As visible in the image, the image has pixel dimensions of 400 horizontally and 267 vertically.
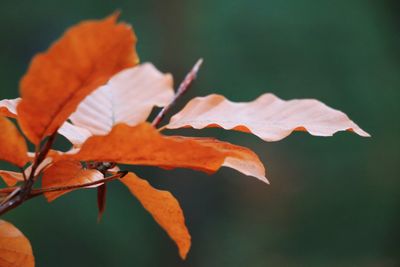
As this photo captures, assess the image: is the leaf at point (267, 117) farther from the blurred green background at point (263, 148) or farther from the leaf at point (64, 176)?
A: the blurred green background at point (263, 148)

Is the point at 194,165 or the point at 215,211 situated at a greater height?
the point at 194,165

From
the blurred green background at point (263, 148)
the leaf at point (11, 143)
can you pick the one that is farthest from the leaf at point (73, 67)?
the blurred green background at point (263, 148)

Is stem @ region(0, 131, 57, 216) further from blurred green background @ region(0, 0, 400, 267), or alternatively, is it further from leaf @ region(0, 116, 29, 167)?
blurred green background @ region(0, 0, 400, 267)

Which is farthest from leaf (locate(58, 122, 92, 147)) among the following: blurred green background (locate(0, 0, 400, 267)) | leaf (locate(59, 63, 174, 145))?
blurred green background (locate(0, 0, 400, 267))

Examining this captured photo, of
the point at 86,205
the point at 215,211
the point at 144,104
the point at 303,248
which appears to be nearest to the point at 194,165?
the point at 144,104

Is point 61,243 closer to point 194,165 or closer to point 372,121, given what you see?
point 372,121

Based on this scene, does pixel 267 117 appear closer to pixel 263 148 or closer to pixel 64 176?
pixel 64 176
